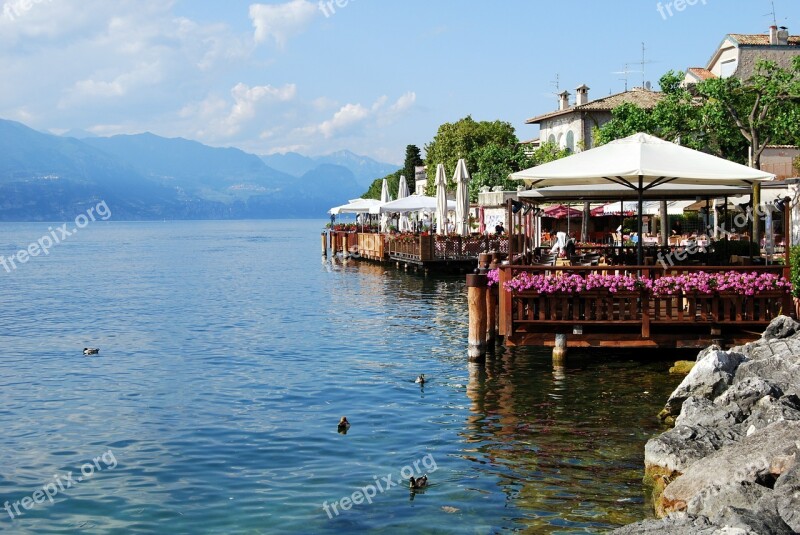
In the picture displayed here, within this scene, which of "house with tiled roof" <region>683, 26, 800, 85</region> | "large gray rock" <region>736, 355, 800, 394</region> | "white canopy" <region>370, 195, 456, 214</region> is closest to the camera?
"large gray rock" <region>736, 355, 800, 394</region>

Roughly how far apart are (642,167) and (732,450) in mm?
7590

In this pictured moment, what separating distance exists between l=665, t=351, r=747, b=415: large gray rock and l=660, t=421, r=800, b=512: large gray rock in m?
3.42

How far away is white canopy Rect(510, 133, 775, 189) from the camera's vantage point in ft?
53.1

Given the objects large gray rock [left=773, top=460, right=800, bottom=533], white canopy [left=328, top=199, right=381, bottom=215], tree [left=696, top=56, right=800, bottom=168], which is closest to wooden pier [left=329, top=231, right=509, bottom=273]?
tree [left=696, top=56, right=800, bottom=168]

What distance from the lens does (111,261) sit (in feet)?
241

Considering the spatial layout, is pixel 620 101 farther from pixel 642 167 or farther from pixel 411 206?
pixel 642 167

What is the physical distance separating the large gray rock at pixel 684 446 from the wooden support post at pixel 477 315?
22.4 feet

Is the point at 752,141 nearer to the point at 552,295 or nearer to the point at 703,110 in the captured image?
the point at 703,110

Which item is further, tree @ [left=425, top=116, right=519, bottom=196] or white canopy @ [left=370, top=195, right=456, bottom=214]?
tree @ [left=425, top=116, right=519, bottom=196]

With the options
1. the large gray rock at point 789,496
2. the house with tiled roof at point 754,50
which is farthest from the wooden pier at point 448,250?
the large gray rock at point 789,496

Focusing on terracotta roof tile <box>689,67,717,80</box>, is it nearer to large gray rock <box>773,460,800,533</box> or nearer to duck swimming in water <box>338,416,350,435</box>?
duck swimming in water <box>338,416,350,435</box>

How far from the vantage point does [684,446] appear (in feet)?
34.5

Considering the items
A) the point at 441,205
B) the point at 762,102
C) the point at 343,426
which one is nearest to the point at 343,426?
the point at 343,426

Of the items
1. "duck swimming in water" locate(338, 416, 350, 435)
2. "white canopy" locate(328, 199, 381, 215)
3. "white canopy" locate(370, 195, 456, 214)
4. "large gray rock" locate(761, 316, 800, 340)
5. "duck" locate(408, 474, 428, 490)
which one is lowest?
"duck" locate(408, 474, 428, 490)
